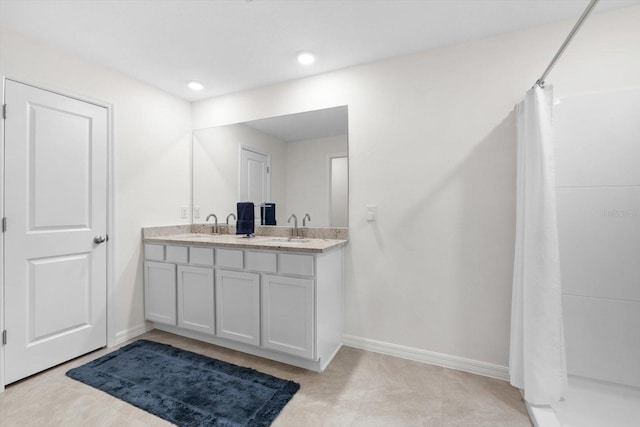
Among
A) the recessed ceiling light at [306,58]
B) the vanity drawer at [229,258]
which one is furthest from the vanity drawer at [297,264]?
the recessed ceiling light at [306,58]

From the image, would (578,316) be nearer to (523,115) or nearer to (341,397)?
(523,115)

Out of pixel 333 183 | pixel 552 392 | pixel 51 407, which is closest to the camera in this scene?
pixel 552 392

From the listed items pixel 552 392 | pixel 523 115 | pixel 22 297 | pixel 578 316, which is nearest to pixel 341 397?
pixel 552 392

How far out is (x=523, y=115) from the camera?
5.79ft

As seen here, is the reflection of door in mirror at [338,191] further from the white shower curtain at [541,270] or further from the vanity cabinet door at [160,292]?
the vanity cabinet door at [160,292]

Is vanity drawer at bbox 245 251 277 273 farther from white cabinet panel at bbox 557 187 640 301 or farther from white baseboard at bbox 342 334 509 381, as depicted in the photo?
white cabinet panel at bbox 557 187 640 301

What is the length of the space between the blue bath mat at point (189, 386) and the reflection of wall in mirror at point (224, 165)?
1.35m

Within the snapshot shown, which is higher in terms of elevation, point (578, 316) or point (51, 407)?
point (578, 316)

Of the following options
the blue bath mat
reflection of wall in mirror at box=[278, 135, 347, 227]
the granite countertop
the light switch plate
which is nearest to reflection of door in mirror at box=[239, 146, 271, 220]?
reflection of wall in mirror at box=[278, 135, 347, 227]

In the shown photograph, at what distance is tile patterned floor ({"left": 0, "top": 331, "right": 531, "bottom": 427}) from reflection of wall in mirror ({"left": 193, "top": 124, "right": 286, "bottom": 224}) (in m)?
1.46

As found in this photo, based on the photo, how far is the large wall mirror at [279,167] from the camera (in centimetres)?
252

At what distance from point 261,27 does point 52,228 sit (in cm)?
212

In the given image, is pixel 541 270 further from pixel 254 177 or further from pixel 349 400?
pixel 254 177

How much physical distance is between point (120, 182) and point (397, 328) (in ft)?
8.92
